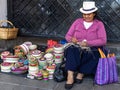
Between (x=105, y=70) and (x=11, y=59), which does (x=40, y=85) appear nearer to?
(x=11, y=59)

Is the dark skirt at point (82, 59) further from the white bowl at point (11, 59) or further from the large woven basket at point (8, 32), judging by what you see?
the large woven basket at point (8, 32)

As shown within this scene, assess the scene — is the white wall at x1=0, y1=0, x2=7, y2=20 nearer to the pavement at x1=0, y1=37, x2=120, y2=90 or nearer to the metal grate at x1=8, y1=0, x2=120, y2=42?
the metal grate at x1=8, y1=0, x2=120, y2=42

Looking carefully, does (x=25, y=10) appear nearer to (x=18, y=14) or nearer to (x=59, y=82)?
(x=18, y=14)

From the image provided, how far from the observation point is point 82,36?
190 inches

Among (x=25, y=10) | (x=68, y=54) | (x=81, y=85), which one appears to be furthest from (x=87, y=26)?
(x=25, y=10)

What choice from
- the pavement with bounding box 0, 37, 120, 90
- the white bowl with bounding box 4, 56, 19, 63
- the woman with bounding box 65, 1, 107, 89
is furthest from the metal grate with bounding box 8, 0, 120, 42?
the pavement with bounding box 0, 37, 120, 90

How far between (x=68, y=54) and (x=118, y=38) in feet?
5.80

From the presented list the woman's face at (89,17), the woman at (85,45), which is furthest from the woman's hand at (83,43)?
the woman's face at (89,17)

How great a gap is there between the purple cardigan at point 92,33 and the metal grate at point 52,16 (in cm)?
126

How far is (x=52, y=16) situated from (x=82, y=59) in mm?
1980

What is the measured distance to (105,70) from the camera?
4531mm

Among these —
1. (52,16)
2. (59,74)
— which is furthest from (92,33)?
(52,16)

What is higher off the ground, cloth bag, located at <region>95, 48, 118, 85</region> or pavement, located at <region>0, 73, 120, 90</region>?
cloth bag, located at <region>95, 48, 118, 85</region>

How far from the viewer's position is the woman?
4.62 m
